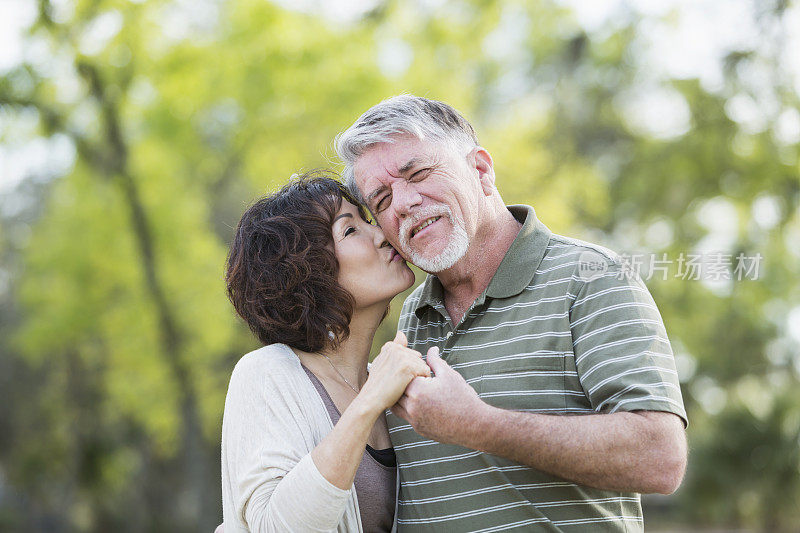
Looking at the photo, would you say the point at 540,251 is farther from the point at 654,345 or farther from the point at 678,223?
the point at 678,223

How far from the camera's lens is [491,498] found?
2.48 m

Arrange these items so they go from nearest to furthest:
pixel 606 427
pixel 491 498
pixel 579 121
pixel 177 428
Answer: pixel 606 427 → pixel 491 498 → pixel 177 428 → pixel 579 121

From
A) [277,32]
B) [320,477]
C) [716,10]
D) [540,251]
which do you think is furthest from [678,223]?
[320,477]

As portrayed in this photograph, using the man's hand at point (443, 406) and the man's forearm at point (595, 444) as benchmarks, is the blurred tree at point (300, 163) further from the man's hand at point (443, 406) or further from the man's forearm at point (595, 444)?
the man's hand at point (443, 406)

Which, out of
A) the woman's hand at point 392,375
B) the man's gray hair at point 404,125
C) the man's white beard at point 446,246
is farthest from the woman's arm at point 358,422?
the man's gray hair at point 404,125

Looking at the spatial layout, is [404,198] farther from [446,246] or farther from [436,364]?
[436,364]

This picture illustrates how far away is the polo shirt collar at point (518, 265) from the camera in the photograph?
268 centimetres

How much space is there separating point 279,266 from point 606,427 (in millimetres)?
1247

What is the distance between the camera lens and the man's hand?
85.3 inches

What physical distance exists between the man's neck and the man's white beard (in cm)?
7

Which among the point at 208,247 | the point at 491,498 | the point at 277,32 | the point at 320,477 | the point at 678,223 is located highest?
the point at 277,32

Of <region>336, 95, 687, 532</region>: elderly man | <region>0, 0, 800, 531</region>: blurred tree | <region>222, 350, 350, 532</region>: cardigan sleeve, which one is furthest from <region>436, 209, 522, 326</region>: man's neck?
<region>0, 0, 800, 531</region>: blurred tree

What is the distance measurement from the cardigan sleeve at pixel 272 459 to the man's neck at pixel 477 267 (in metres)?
0.70

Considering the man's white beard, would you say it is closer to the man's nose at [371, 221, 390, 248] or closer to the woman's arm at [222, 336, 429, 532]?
the man's nose at [371, 221, 390, 248]
